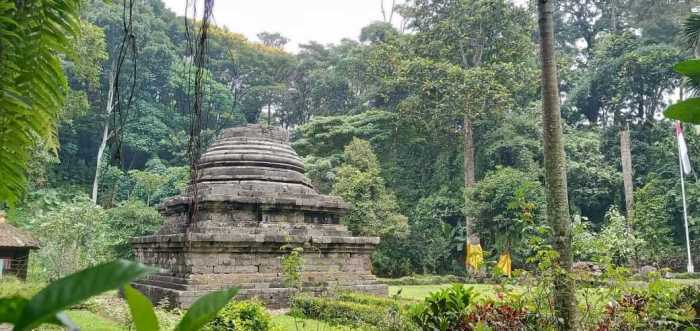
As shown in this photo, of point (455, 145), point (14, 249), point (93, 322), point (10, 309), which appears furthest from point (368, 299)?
point (455, 145)

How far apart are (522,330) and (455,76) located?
19.7 meters

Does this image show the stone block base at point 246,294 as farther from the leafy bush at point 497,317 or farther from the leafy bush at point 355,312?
the leafy bush at point 497,317

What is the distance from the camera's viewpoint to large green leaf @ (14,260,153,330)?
66cm

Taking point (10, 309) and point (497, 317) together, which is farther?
point (497, 317)

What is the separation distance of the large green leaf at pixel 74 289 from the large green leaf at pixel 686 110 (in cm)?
102

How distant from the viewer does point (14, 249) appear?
1897cm

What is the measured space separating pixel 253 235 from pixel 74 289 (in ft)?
34.4

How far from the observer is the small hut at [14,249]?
18.3m

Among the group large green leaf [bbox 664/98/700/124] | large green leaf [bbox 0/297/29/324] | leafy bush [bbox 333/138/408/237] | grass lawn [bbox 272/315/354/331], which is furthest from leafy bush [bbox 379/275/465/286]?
large green leaf [bbox 0/297/29/324]

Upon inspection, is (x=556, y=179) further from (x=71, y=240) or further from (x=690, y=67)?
(x=71, y=240)

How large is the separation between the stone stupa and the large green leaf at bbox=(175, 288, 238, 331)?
28.8 ft

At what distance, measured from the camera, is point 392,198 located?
2403cm

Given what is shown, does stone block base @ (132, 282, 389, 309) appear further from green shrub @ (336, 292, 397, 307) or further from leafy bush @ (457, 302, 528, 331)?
leafy bush @ (457, 302, 528, 331)

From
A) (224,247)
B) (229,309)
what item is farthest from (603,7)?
(229,309)
